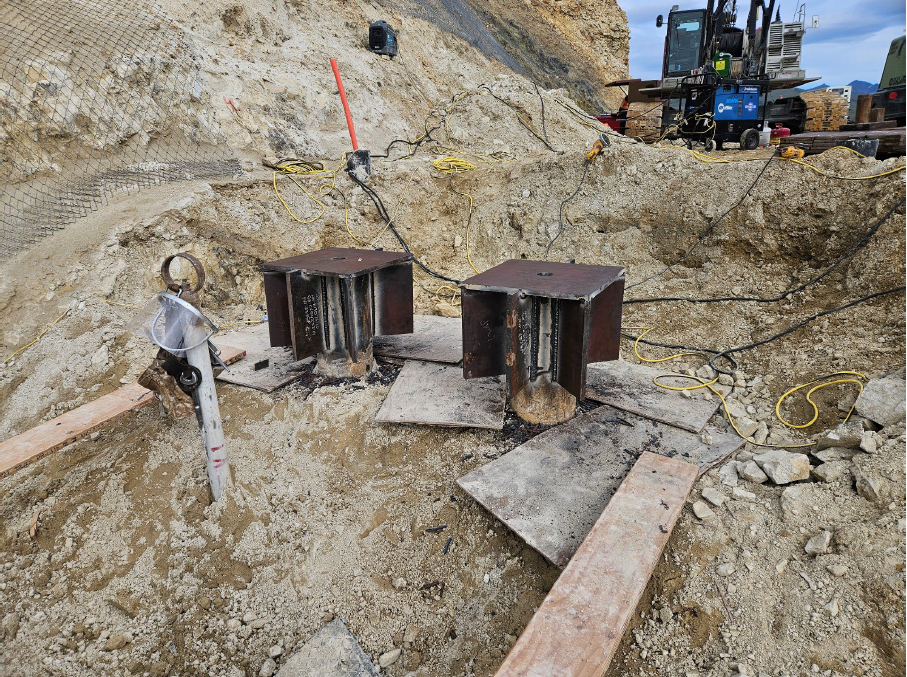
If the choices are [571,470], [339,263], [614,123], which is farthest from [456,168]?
[571,470]

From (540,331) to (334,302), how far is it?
65.2 inches

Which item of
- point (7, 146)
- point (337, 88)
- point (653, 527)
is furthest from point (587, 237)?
point (7, 146)

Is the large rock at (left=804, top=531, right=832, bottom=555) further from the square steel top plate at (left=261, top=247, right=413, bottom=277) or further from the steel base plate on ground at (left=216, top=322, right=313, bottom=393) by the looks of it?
the steel base plate on ground at (left=216, top=322, right=313, bottom=393)

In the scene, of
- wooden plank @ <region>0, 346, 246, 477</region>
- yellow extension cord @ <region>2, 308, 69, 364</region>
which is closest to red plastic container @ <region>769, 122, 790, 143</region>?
wooden plank @ <region>0, 346, 246, 477</region>

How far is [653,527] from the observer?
7.78ft

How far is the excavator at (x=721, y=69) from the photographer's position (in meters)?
8.80

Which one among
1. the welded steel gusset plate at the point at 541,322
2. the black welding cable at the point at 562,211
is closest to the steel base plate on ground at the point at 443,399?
the welded steel gusset plate at the point at 541,322

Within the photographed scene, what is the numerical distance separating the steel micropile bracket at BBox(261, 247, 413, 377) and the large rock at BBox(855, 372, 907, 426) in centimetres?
329

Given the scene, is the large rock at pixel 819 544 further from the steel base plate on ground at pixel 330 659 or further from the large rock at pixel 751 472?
the steel base plate on ground at pixel 330 659

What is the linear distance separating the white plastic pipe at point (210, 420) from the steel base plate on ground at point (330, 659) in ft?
3.55

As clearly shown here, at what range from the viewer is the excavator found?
28.9 feet

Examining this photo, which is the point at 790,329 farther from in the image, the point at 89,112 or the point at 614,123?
the point at 614,123

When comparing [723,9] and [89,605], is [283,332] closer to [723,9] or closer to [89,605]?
[89,605]

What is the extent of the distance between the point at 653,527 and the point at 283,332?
306 centimetres
